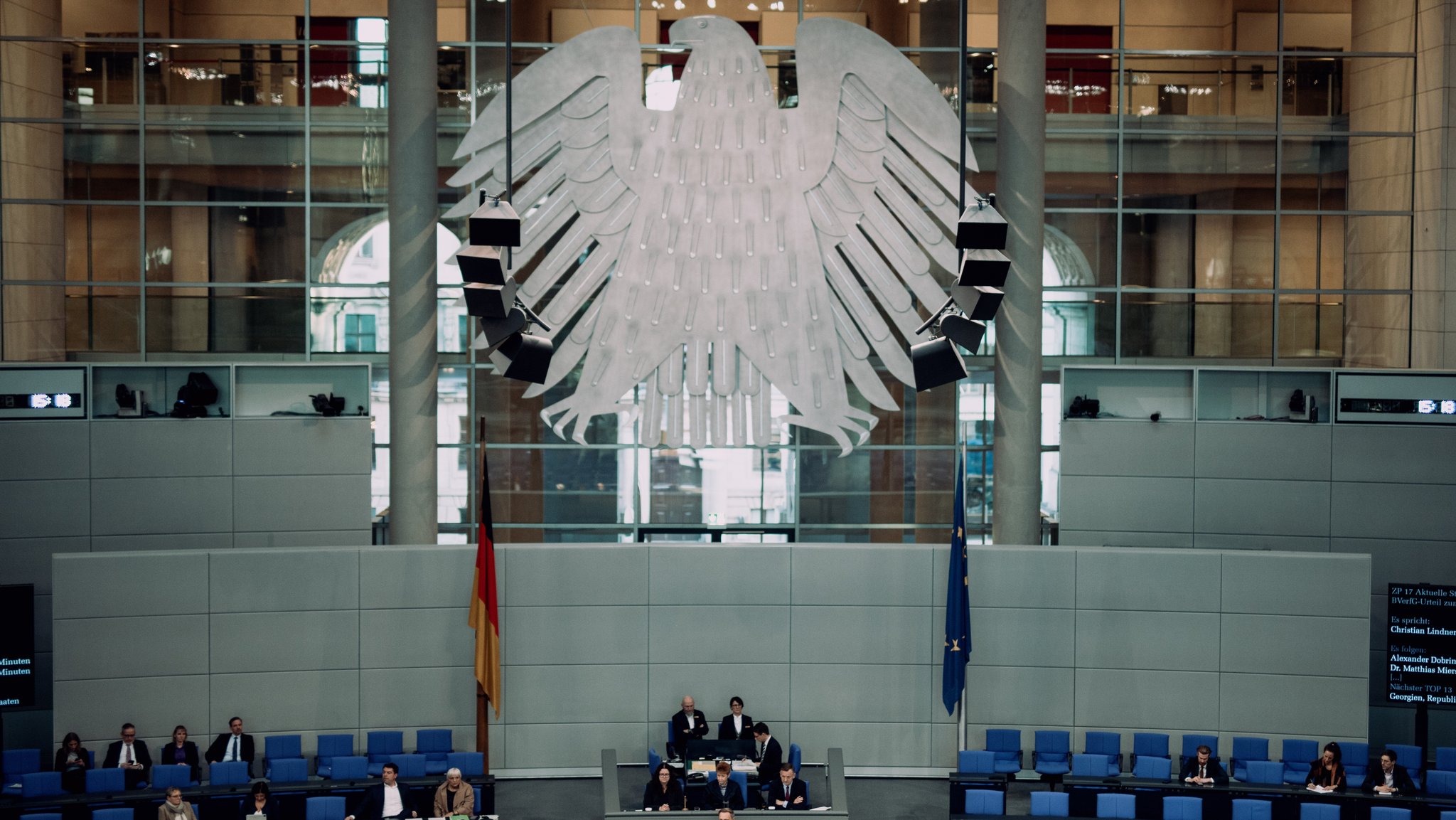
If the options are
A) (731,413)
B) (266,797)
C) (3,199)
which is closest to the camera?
(266,797)

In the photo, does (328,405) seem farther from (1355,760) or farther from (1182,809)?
(1355,760)

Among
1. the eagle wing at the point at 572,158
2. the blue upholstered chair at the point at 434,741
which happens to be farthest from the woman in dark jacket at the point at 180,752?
the eagle wing at the point at 572,158

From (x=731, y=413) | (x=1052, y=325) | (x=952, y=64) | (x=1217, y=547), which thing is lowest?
(x=1217, y=547)

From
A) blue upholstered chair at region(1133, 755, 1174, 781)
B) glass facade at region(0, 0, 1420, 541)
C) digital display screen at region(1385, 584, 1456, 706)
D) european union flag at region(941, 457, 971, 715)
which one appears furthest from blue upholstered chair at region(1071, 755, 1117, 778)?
glass facade at region(0, 0, 1420, 541)

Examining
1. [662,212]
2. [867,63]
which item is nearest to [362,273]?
[662,212]

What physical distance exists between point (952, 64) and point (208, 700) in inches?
442

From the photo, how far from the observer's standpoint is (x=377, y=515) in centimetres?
1664

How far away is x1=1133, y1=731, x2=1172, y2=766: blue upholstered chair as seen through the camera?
14.6m

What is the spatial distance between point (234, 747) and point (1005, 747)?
8.15 meters

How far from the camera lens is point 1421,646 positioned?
14.0m

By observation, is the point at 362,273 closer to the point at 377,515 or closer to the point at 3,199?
the point at 377,515

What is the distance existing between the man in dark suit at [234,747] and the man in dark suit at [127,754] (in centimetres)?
60

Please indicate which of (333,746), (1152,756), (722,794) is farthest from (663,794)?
(1152,756)

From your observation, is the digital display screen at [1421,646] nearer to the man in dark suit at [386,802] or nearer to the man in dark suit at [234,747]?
the man in dark suit at [386,802]
